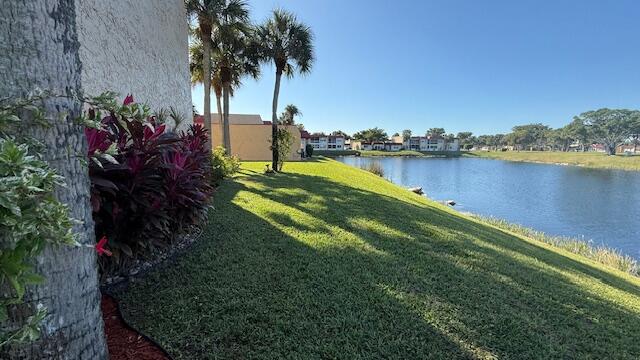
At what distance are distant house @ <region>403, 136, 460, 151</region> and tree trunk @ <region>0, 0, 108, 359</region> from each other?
91.8m

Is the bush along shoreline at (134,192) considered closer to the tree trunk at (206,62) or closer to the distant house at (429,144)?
the tree trunk at (206,62)

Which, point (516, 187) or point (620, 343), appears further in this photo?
point (516, 187)

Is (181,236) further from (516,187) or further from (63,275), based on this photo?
(516,187)

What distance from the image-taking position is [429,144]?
9175 centimetres

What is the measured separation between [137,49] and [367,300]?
4971mm

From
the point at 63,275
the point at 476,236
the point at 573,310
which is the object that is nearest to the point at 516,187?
the point at 476,236

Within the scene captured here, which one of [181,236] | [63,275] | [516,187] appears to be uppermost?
[63,275]

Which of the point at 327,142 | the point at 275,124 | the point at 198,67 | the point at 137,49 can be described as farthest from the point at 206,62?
the point at 327,142

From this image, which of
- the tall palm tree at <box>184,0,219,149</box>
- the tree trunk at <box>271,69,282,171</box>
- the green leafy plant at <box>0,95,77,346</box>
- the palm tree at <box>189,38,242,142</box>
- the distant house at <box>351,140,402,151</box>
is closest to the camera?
the green leafy plant at <box>0,95,77,346</box>

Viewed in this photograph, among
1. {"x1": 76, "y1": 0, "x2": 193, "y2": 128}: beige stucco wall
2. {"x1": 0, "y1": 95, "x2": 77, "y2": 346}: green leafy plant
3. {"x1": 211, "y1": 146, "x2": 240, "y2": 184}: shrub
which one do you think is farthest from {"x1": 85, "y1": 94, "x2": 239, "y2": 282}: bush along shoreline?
{"x1": 211, "y1": 146, "x2": 240, "y2": 184}: shrub

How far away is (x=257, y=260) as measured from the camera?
3.35 m

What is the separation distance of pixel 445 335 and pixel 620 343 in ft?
5.53

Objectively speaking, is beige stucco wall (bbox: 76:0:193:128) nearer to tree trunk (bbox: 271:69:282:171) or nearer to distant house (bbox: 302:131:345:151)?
tree trunk (bbox: 271:69:282:171)

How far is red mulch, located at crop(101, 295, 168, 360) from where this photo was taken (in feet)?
6.06
